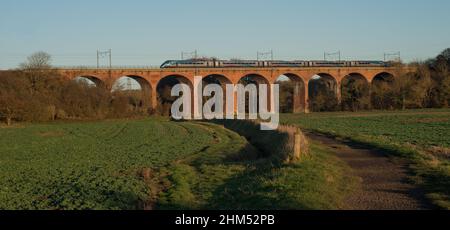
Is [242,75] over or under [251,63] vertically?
under

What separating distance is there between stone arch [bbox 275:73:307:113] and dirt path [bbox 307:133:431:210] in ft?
185

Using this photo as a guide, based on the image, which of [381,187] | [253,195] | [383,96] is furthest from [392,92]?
[253,195]

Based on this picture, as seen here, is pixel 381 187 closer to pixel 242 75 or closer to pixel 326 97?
pixel 242 75

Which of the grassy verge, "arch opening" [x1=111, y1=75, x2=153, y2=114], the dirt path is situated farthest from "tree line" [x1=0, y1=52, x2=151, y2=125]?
the dirt path

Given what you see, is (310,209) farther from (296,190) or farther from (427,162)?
(427,162)

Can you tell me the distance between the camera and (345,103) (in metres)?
71.9

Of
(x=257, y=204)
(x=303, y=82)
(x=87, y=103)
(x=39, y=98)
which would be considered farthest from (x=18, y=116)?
(x=257, y=204)

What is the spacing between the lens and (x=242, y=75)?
227 ft

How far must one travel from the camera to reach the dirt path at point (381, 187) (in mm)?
9211

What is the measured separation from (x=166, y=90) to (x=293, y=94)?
687 inches

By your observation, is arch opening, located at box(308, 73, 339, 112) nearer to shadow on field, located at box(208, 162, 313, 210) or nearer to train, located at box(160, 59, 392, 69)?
train, located at box(160, 59, 392, 69)

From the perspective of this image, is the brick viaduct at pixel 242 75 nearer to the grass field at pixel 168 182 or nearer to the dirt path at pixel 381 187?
the grass field at pixel 168 182

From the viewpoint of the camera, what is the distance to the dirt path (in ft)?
30.2

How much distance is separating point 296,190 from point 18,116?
44.8 metres
